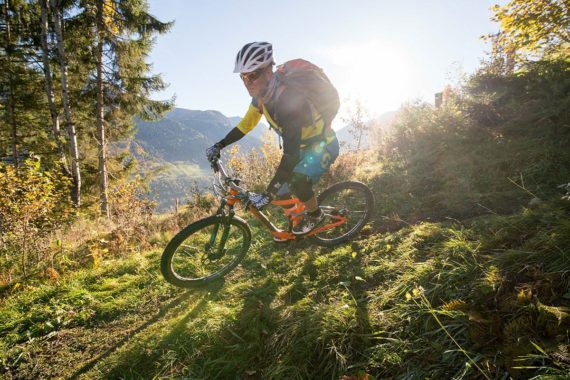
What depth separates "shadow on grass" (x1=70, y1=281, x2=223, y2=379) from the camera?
3.24 m

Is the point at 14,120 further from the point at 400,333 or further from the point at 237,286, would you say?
the point at 400,333

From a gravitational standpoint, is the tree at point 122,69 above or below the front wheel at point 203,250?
above

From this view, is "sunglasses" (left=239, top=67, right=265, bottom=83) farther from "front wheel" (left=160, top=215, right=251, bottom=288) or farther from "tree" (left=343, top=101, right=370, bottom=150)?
"tree" (left=343, top=101, right=370, bottom=150)

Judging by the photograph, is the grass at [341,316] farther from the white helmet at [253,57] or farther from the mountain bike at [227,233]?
the white helmet at [253,57]

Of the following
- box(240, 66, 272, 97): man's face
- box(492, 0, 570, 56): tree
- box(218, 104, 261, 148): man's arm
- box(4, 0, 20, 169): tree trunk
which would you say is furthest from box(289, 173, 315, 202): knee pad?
box(4, 0, 20, 169): tree trunk

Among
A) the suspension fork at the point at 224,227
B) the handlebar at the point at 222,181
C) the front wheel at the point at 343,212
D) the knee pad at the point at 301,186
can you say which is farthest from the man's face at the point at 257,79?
the front wheel at the point at 343,212

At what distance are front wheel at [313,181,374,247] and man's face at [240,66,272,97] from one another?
231cm

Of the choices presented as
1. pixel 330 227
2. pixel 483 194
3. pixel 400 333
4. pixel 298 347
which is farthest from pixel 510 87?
pixel 298 347

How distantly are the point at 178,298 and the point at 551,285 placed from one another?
4361mm

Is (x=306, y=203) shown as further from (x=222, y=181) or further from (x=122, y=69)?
(x=122, y=69)

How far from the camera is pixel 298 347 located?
2744mm

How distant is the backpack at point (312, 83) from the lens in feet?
13.2

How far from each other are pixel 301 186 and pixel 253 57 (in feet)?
6.62

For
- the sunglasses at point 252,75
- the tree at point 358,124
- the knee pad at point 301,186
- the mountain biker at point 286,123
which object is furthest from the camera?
the tree at point 358,124
